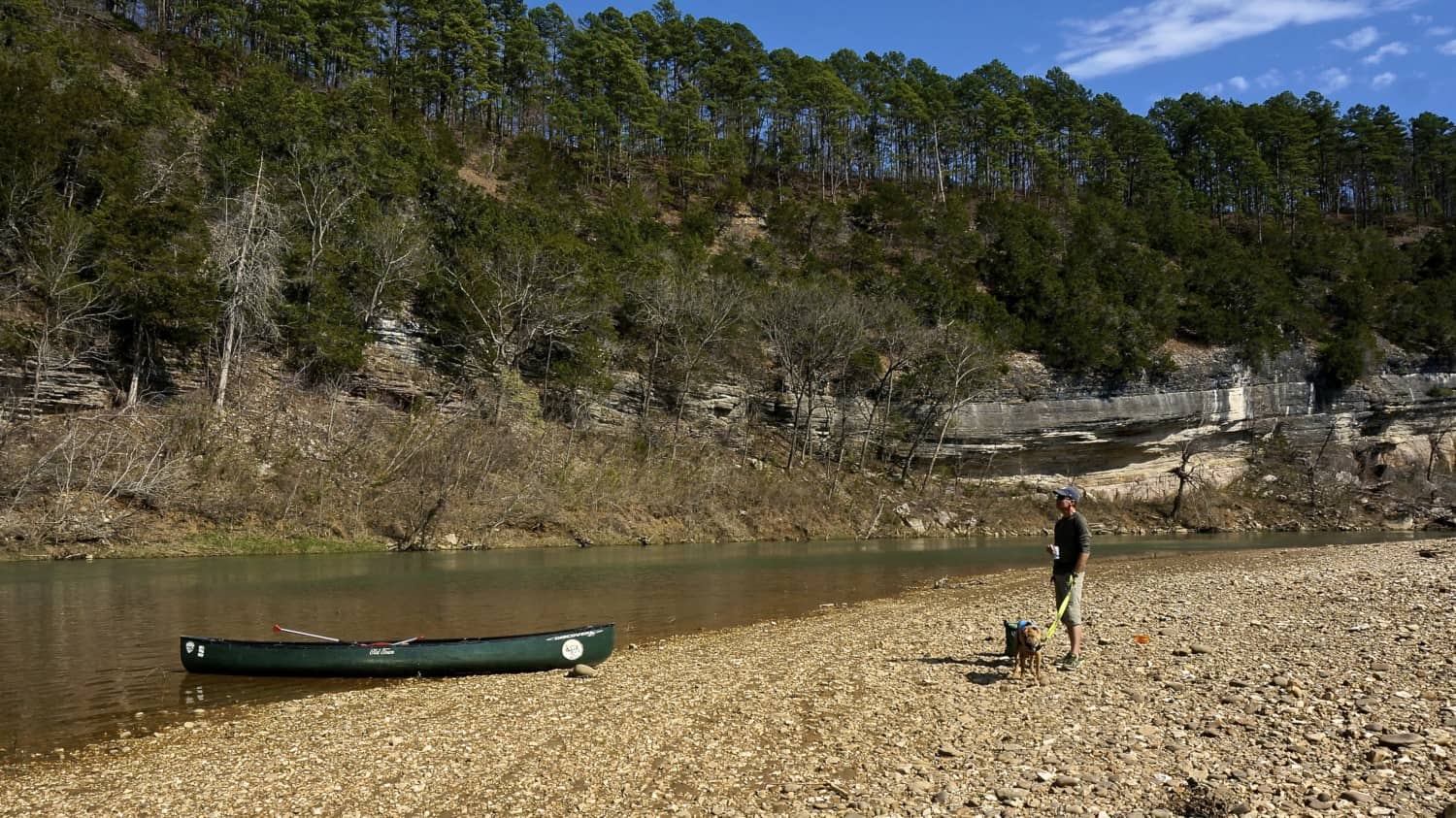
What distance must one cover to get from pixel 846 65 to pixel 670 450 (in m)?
62.7

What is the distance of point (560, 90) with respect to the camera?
74.3m

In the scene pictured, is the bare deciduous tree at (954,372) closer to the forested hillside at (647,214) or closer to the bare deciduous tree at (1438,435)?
the forested hillside at (647,214)

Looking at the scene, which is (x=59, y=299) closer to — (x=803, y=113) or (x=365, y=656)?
(x=365, y=656)

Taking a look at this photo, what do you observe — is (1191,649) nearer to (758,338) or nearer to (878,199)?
(758,338)

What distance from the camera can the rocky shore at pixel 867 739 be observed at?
5.64 meters

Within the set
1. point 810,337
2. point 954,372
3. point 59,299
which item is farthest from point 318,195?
point 954,372

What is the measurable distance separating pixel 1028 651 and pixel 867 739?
106 inches

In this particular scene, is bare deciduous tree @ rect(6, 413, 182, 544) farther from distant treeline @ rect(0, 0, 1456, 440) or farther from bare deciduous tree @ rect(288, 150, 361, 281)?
bare deciduous tree @ rect(288, 150, 361, 281)

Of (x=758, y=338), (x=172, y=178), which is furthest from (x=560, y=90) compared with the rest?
(x=172, y=178)

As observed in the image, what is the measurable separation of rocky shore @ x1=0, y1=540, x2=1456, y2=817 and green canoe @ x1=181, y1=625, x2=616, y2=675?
282 millimetres

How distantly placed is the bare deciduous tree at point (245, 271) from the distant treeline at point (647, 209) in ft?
0.62

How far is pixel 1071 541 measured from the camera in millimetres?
9031

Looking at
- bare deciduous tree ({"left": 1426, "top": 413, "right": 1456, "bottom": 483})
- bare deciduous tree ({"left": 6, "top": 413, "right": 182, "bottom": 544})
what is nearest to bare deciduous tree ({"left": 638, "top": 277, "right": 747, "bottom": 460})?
bare deciduous tree ({"left": 6, "top": 413, "right": 182, "bottom": 544})

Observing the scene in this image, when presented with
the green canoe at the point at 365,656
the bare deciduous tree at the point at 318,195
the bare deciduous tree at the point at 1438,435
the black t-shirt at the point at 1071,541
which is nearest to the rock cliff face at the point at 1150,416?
the bare deciduous tree at the point at 1438,435
